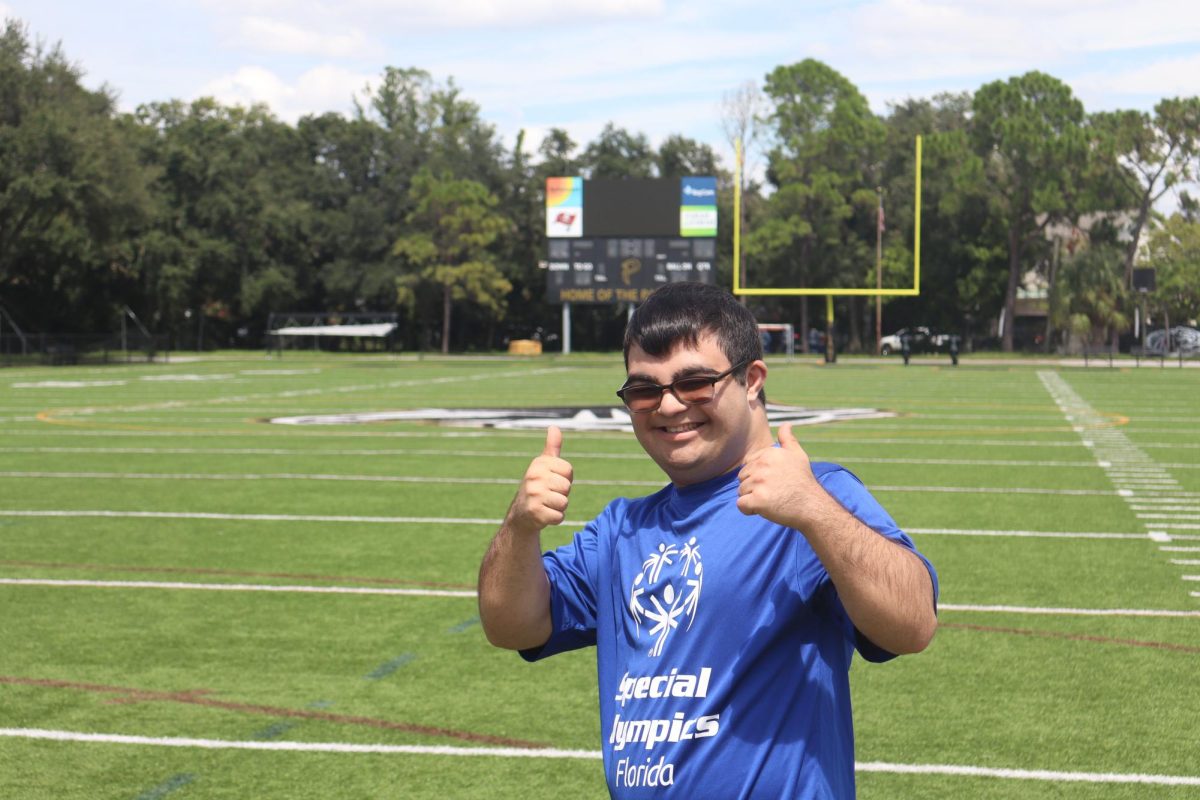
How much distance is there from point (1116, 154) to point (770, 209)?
16.5 meters

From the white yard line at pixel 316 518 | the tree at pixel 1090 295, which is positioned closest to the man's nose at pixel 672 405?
the white yard line at pixel 316 518

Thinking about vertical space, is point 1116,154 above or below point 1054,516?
above

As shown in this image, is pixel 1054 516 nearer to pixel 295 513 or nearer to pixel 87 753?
pixel 295 513

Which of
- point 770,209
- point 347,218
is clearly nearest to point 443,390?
point 770,209

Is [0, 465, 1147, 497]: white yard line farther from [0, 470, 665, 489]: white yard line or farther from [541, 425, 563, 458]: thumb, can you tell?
[541, 425, 563, 458]: thumb

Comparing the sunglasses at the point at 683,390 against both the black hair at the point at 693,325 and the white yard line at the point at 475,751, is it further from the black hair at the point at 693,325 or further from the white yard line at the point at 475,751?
the white yard line at the point at 475,751

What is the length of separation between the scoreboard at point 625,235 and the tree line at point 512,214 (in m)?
9.63

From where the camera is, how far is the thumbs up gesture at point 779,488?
7.48 ft

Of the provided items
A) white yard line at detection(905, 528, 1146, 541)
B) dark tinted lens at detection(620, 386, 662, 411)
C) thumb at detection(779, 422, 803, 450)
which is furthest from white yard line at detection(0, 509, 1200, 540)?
thumb at detection(779, 422, 803, 450)

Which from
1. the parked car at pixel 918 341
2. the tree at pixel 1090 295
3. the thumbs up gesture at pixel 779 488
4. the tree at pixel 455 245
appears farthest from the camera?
the parked car at pixel 918 341

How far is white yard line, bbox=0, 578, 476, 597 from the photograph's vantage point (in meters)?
8.70

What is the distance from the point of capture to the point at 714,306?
105 inches

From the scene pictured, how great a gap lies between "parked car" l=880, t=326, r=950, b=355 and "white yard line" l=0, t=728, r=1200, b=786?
75.1 metres

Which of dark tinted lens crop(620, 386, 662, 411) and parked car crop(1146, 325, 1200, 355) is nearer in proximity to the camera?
dark tinted lens crop(620, 386, 662, 411)
